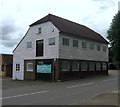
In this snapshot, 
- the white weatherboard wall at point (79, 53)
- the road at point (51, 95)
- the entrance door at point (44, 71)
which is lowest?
the road at point (51, 95)

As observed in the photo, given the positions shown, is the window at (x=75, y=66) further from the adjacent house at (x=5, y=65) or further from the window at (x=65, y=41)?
the adjacent house at (x=5, y=65)

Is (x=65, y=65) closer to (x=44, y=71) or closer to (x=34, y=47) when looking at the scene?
(x=44, y=71)

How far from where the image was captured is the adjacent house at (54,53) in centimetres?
3356

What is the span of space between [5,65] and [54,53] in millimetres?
18783

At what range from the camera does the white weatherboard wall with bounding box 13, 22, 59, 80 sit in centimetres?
3388

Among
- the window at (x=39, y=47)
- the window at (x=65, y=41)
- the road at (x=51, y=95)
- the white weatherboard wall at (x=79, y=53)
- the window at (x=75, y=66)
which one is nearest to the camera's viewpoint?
the road at (x=51, y=95)

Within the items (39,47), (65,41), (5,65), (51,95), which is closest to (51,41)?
(65,41)

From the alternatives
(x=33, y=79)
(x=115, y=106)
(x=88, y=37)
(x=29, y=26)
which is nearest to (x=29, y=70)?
(x=33, y=79)

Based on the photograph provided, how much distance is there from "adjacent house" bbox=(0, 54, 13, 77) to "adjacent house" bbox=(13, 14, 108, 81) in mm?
8559

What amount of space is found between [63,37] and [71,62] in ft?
11.8

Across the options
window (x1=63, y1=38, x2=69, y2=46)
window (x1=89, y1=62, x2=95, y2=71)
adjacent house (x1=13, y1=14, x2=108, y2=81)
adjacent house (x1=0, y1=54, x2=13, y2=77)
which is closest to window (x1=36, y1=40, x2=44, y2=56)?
adjacent house (x1=13, y1=14, x2=108, y2=81)

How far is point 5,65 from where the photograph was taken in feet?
162

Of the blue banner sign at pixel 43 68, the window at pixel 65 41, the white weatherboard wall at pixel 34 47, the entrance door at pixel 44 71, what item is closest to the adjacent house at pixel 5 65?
the white weatherboard wall at pixel 34 47

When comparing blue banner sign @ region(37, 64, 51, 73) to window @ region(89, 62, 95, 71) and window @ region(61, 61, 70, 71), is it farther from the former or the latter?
window @ region(89, 62, 95, 71)
